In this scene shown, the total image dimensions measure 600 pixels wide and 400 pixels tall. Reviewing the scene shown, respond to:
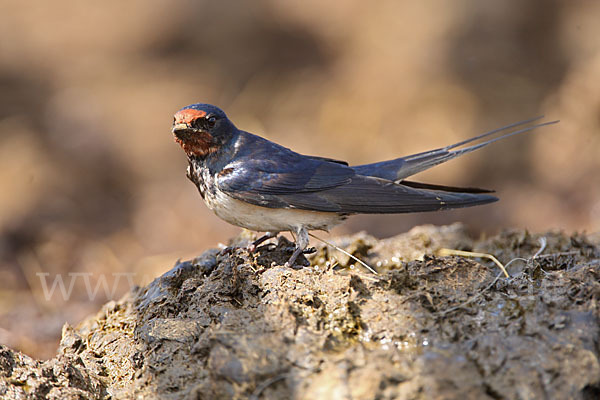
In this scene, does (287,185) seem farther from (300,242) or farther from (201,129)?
(201,129)

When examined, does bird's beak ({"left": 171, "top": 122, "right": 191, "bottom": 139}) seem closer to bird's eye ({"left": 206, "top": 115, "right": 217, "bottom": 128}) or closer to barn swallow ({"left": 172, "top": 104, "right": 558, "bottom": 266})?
barn swallow ({"left": 172, "top": 104, "right": 558, "bottom": 266})

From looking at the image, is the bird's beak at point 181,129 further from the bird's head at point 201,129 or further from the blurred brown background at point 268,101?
the blurred brown background at point 268,101

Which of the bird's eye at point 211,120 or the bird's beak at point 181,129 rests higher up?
the bird's eye at point 211,120

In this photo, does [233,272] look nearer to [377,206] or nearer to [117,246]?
[377,206]

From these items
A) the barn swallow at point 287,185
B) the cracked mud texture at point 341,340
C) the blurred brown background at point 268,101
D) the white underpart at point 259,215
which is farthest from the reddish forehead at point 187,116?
the blurred brown background at point 268,101

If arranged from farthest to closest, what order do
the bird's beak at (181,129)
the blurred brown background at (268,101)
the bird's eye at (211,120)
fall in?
the blurred brown background at (268,101) < the bird's eye at (211,120) < the bird's beak at (181,129)

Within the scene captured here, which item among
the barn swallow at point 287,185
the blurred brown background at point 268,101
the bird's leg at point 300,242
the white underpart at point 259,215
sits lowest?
the bird's leg at point 300,242

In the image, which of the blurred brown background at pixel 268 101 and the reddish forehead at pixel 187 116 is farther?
the blurred brown background at pixel 268 101

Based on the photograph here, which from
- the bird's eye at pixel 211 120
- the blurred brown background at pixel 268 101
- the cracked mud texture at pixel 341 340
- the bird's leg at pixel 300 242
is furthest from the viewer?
the blurred brown background at pixel 268 101
